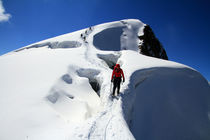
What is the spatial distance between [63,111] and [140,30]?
31.0m

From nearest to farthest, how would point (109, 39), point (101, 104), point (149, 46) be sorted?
point (101, 104), point (109, 39), point (149, 46)

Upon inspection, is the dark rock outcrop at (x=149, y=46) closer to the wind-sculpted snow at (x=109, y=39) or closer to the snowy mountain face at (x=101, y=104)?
the wind-sculpted snow at (x=109, y=39)

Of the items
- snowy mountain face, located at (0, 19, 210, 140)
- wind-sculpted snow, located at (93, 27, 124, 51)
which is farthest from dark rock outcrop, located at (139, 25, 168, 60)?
snowy mountain face, located at (0, 19, 210, 140)

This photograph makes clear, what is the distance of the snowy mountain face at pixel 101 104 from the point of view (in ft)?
10.4

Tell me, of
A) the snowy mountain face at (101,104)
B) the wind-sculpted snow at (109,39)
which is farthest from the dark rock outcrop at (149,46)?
the snowy mountain face at (101,104)

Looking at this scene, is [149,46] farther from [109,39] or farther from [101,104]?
[101,104]

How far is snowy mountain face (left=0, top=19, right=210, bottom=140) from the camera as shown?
10.4ft

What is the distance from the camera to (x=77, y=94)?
20.5 feet

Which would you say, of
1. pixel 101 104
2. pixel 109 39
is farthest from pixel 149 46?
pixel 101 104

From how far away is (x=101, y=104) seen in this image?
17.7ft

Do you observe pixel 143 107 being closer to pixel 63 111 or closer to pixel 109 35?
pixel 63 111

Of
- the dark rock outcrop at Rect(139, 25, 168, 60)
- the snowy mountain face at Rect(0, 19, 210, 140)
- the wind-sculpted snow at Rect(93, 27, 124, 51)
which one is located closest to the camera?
the snowy mountain face at Rect(0, 19, 210, 140)

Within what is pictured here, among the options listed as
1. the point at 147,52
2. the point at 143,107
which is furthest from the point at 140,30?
the point at 143,107

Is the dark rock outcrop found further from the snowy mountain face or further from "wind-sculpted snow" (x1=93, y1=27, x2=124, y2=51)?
the snowy mountain face
